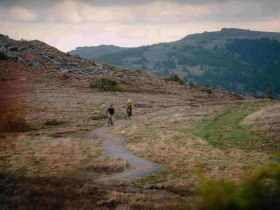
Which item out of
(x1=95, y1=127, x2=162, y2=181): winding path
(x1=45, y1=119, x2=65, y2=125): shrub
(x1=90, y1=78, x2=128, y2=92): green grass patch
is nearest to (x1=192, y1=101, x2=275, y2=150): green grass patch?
(x1=95, y1=127, x2=162, y2=181): winding path

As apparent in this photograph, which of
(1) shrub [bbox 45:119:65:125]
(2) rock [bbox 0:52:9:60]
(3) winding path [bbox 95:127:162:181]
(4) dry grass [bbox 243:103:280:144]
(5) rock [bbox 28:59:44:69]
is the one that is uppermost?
(2) rock [bbox 0:52:9:60]

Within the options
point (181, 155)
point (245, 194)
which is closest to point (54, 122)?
point (181, 155)

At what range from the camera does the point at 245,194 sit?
31.8ft

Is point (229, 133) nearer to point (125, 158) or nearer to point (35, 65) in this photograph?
point (125, 158)

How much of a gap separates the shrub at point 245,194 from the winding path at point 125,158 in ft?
44.1

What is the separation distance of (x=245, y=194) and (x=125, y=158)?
1918 centimetres

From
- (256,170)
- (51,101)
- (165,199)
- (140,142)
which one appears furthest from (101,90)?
(256,170)

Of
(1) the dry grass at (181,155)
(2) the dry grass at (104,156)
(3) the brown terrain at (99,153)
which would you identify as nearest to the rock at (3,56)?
(3) the brown terrain at (99,153)

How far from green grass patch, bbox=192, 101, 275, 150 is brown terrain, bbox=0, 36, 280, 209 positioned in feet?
2.01

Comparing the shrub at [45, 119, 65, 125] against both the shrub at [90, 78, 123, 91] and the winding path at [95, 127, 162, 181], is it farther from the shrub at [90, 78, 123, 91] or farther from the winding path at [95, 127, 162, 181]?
the shrub at [90, 78, 123, 91]

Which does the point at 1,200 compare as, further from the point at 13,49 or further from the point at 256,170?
the point at 13,49

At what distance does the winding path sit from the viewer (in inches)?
936

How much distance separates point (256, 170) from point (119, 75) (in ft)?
314

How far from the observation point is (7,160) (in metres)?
28.2
